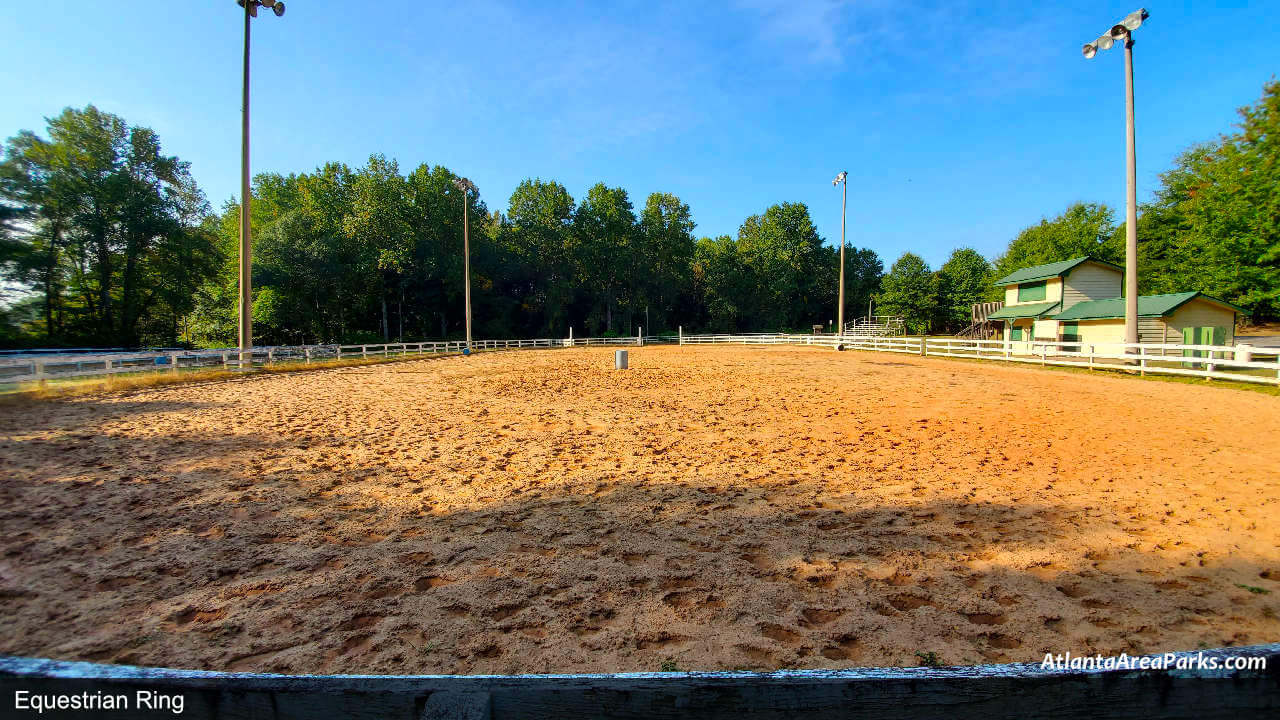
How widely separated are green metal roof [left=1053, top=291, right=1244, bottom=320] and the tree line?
7266mm

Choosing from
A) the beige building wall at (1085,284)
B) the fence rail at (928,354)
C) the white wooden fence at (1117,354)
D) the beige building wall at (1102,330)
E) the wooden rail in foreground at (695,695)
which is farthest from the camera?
the beige building wall at (1085,284)

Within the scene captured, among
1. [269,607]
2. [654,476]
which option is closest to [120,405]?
[269,607]

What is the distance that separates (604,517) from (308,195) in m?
60.6

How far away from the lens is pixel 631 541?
421 cm

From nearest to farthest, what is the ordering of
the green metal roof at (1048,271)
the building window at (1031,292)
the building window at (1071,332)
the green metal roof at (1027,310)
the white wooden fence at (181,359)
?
1. the white wooden fence at (181,359)
2. the building window at (1071,332)
3. the green metal roof at (1048,271)
4. the green metal roof at (1027,310)
5. the building window at (1031,292)

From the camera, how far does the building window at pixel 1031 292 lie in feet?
110

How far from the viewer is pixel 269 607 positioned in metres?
3.21

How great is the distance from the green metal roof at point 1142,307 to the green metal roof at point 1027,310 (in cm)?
343

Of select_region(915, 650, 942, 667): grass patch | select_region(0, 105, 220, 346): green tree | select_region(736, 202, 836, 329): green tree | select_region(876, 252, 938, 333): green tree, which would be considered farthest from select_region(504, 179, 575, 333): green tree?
select_region(915, 650, 942, 667): grass patch

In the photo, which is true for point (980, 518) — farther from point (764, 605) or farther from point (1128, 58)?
point (1128, 58)

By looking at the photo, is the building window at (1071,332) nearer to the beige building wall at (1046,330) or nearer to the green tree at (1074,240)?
the beige building wall at (1046,330)

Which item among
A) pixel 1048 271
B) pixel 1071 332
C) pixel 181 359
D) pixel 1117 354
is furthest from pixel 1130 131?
pixel 181 359

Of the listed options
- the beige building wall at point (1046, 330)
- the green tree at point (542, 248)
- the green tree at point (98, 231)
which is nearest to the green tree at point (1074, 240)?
the beige building wall at point (1046, 330)

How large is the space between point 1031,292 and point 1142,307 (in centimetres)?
991
